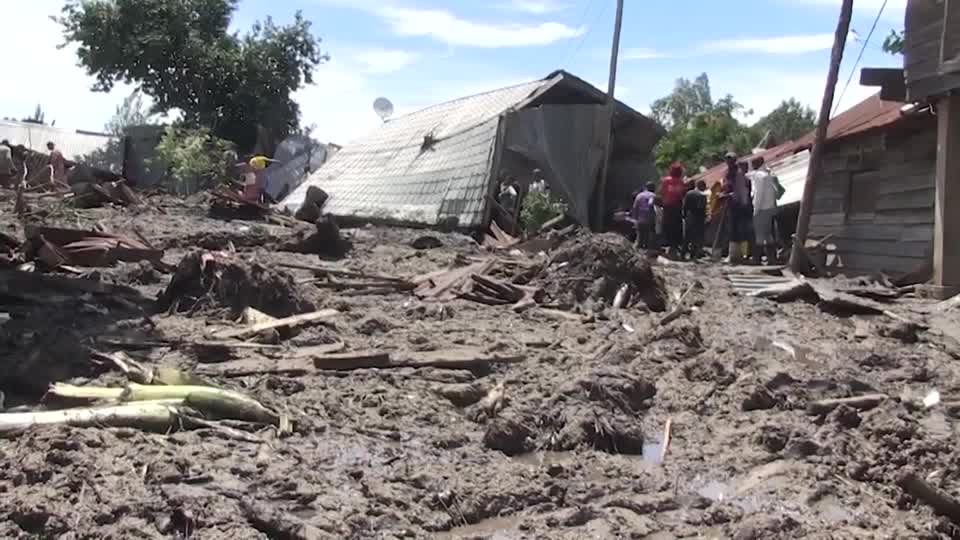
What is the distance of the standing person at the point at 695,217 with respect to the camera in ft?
53.7

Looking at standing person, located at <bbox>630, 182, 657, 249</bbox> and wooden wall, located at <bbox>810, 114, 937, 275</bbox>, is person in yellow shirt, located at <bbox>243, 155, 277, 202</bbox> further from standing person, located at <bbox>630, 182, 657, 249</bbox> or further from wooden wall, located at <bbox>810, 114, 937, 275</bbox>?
wooden wall, located at <bbox>810, 114, 937, 275</bbox>

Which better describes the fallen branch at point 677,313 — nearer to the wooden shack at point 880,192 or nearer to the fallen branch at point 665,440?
the fallen branch at point 665,440

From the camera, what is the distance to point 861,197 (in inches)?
623

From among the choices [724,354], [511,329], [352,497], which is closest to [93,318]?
[511,329]

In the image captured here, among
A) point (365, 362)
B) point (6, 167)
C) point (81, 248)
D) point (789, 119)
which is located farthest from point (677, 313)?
point (789, 119)

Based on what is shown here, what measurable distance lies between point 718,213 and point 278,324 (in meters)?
10.8

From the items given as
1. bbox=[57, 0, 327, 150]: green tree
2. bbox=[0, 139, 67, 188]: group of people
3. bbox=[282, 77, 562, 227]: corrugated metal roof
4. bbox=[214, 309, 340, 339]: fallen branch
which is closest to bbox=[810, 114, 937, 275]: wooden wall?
bbox=[282, 77, 562, 227]: corrugated metal roof

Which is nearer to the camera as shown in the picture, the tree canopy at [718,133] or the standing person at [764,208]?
the standing person at [764,208]

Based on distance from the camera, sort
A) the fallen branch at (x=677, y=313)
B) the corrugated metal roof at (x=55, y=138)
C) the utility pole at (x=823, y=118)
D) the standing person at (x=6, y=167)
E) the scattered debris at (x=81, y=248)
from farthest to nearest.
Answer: the corrugated metal roof at (x=55, y=138) → the standing person at (x=6, y=167) → the utility pole at (x=823, y=118) → the scattered debris at (x=81, y=248) → the fallen branch at (x=677, y=313)

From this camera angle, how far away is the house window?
15.4 meters

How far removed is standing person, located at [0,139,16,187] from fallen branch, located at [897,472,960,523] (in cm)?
2111

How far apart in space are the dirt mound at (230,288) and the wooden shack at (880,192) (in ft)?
29.0

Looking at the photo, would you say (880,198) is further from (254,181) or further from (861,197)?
(254,181)

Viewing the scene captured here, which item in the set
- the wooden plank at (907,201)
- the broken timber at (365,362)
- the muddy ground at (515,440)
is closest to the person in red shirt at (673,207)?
the wooden plank at (907,201)
